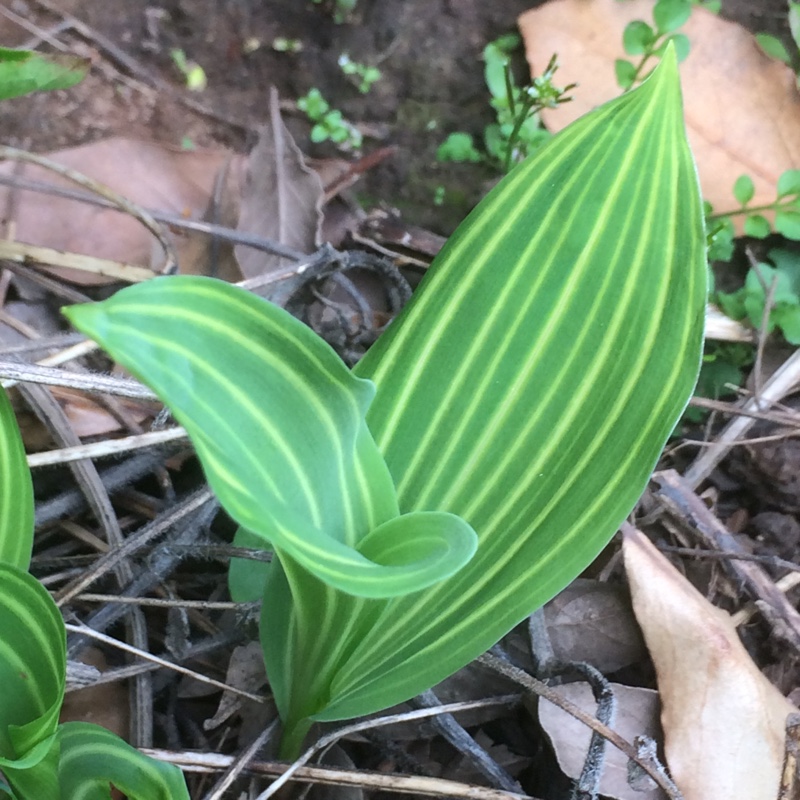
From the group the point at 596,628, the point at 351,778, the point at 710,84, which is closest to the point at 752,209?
the point at 710,84

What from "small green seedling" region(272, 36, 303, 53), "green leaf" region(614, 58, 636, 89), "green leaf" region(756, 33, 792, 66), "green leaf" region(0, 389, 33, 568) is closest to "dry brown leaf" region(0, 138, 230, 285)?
"small green seedling" region(272, 36, 303, 53)

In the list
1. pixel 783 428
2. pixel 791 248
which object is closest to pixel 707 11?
pixel 791 248

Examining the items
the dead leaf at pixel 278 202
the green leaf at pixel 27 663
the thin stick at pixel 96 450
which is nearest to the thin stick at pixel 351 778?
the green leaf at pixel 27 663

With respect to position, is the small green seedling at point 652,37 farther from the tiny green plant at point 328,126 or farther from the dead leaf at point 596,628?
the dead leaf at point 596,628

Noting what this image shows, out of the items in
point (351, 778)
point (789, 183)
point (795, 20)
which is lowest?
point (351, 778)

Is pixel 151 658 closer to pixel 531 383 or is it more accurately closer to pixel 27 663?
pixel 27 663

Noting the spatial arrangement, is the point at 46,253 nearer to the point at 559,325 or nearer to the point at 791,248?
the point at 559,325

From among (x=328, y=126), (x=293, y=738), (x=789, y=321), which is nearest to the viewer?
(x=293, y=738)
